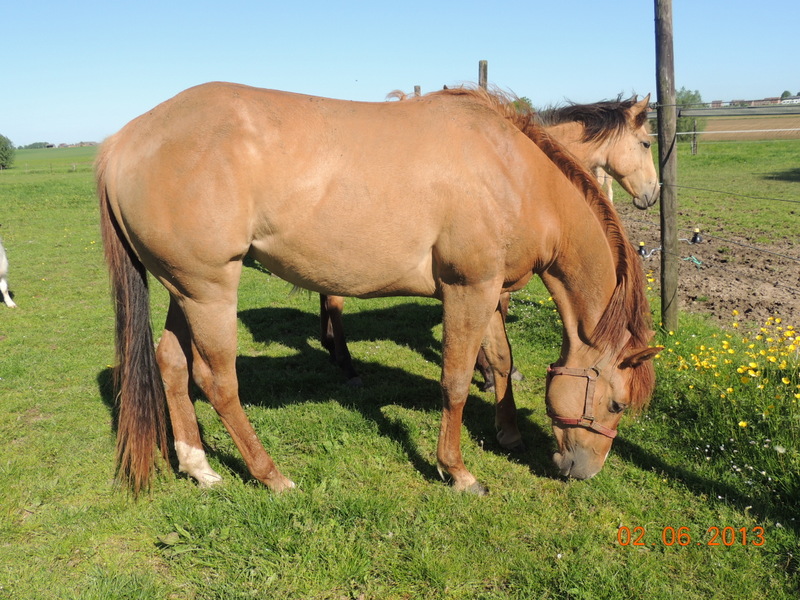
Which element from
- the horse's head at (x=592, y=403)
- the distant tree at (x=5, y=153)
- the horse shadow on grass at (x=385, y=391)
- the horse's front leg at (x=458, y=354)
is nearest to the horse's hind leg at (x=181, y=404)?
the horse shadow on grass at (x=385, y=391)

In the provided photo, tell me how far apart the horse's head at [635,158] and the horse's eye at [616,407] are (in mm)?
2813

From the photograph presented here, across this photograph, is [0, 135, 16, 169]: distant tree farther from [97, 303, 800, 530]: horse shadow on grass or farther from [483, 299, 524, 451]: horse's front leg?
[483, 299, 524, 451]: horse's front leg

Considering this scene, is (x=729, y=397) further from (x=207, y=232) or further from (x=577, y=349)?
(x=207, y=232)

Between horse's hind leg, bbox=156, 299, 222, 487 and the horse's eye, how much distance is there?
7.89ft

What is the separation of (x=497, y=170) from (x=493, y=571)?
6.79 ft

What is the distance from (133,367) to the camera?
136 inches

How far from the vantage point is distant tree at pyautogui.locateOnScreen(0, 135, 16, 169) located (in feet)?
163

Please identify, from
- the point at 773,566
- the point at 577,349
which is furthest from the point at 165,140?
the point at 773,566

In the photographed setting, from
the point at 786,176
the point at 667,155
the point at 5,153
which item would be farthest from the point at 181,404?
the point at 5,153

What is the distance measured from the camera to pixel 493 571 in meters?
2.78

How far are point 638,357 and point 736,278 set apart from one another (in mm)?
5058

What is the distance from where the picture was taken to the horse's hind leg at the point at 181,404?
11.6ft

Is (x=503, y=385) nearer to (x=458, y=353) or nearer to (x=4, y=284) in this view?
(x=458, y=353)
